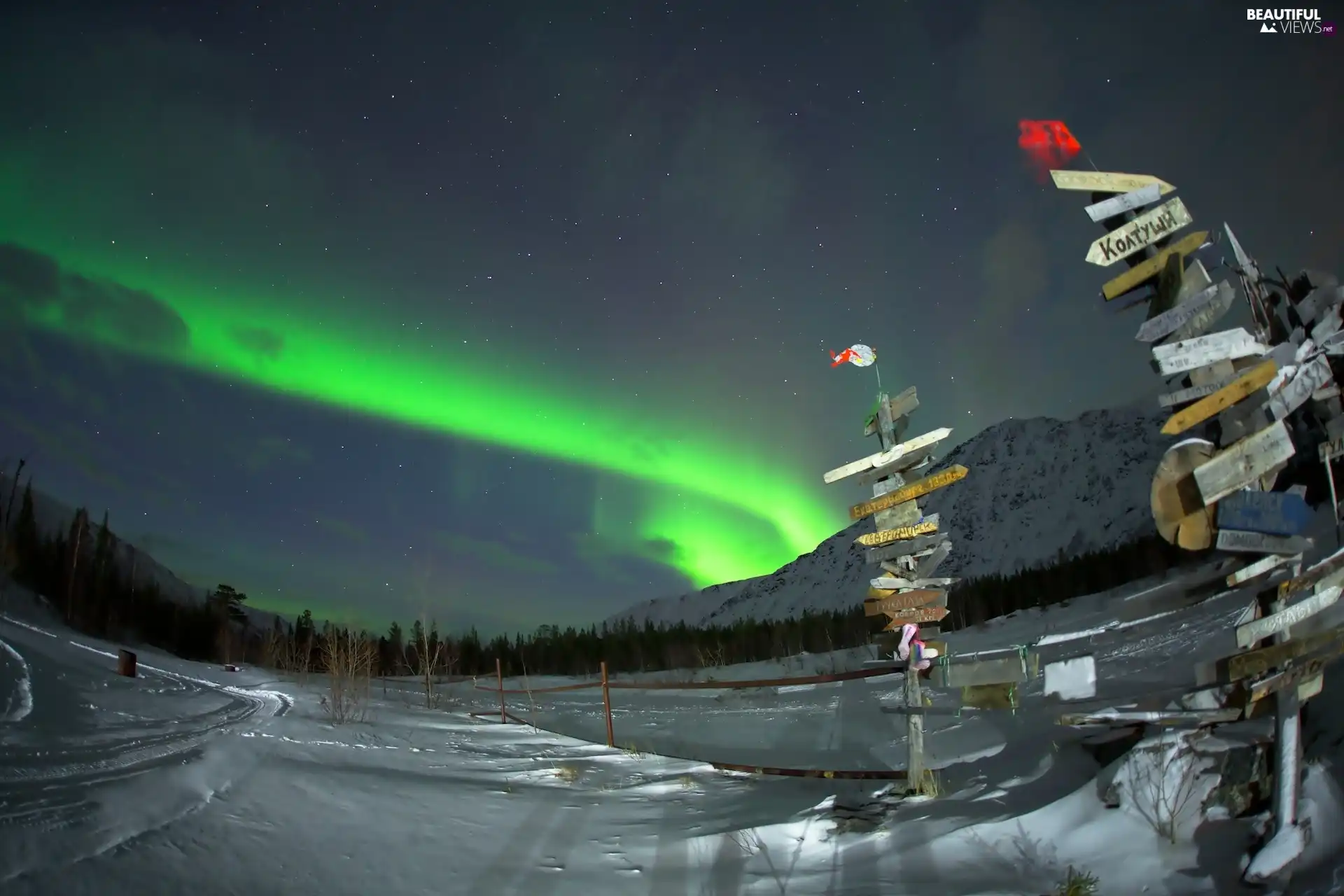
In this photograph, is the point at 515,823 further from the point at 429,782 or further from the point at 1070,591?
the point at 1070,591

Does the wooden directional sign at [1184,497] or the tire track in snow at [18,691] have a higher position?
the wooden directional sign at [1184,497]

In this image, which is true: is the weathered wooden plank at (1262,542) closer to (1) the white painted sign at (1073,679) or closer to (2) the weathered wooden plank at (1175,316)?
(1) the white painted sign at (1073,679)

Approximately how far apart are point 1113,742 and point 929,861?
1.91 metres

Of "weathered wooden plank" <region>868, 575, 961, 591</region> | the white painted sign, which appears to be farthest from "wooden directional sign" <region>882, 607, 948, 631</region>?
the white painted sign

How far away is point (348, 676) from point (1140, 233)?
15.1 m

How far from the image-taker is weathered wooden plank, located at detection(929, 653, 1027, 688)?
6.18 meters

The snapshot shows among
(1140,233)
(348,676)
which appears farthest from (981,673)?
(348,676)

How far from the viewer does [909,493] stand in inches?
291

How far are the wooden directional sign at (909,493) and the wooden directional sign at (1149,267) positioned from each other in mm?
2455

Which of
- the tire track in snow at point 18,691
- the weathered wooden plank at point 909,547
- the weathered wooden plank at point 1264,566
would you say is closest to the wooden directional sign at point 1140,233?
the weathered wooden plank at point 1264,566

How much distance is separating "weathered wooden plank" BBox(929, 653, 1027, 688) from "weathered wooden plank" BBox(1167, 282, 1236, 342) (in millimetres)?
2844

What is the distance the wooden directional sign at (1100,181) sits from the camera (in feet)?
16.0

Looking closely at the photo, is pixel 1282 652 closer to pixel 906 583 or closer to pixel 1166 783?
pixel 1166 783

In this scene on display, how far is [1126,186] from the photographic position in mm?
4902
